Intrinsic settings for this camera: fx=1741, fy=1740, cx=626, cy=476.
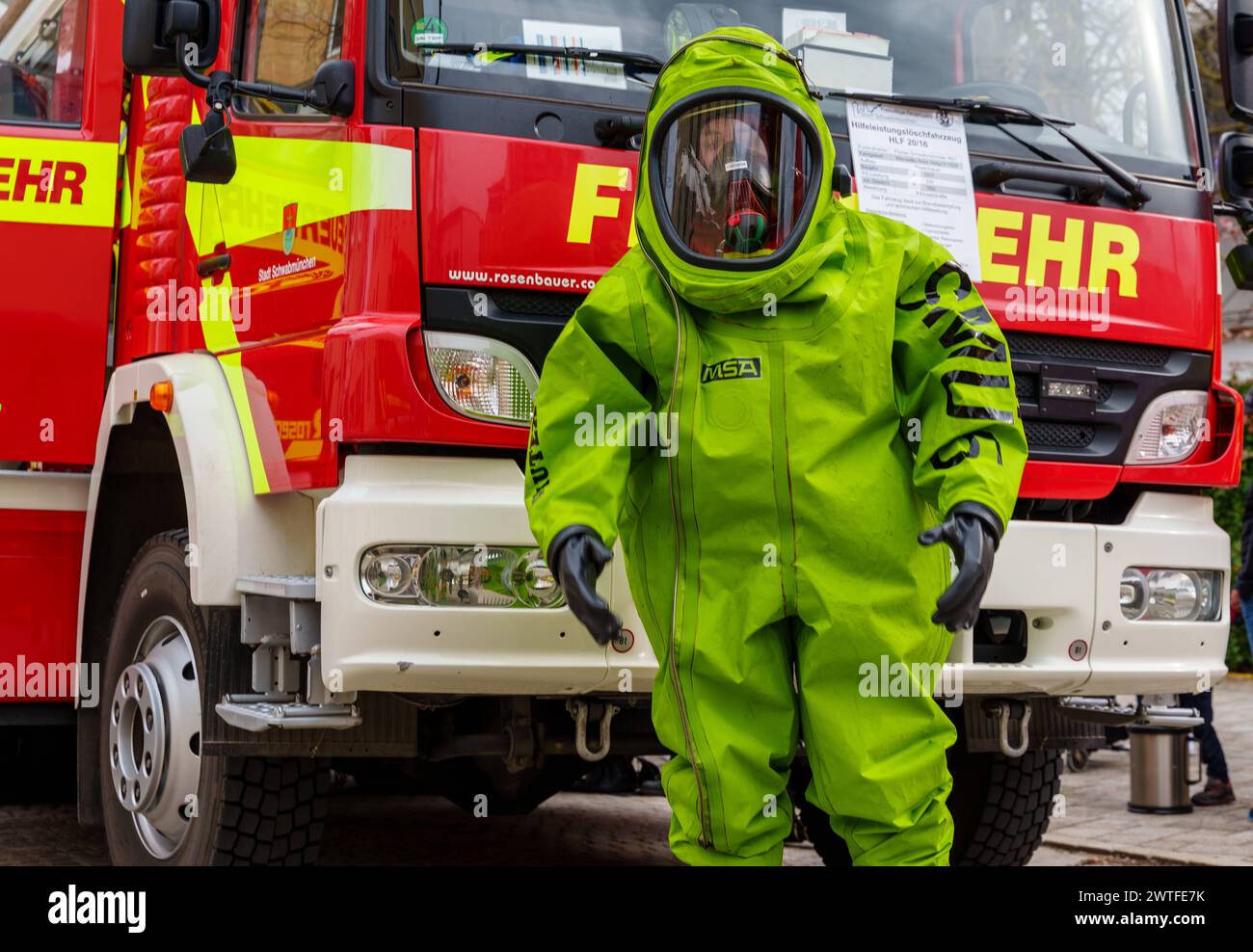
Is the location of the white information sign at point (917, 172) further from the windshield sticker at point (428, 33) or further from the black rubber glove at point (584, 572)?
the black rubber glove at point (584, 572)

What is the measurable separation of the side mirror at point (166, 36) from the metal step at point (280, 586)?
4.10 ft

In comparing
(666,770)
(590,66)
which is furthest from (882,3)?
(666,770)

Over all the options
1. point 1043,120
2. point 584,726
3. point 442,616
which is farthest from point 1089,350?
point 442,616

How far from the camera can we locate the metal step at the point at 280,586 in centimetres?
402

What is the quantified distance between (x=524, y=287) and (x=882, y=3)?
4.39 ft

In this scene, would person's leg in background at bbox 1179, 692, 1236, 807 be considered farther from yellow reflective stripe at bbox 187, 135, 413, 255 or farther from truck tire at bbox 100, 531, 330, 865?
yellow reflective stripe at bbox 187, 135, 413, 255

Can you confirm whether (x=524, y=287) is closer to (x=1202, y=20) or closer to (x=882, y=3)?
(x=882, y=3)

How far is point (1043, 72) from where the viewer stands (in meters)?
4.85

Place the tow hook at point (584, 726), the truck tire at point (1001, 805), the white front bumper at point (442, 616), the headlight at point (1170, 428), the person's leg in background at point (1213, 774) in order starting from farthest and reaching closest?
the person's leg in background at point (1213, 774) < the truck tire at point (1001, 805) < the headlight at point (1170, 428) < the tow hook at point (584, 726) < the white front bumper at point (442, 616)

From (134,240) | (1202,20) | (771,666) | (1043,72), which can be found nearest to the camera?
(771,666)

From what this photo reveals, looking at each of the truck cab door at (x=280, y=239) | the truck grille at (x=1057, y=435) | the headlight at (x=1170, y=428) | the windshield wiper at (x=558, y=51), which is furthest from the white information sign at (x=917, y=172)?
the truck cab door at (x=280, y=239)

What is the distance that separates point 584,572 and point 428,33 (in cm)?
154

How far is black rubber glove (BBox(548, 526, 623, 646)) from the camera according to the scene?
3.21 metres

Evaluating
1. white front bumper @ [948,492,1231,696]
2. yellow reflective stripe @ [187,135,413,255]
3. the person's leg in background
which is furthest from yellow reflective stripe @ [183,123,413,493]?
the person's leg in background
